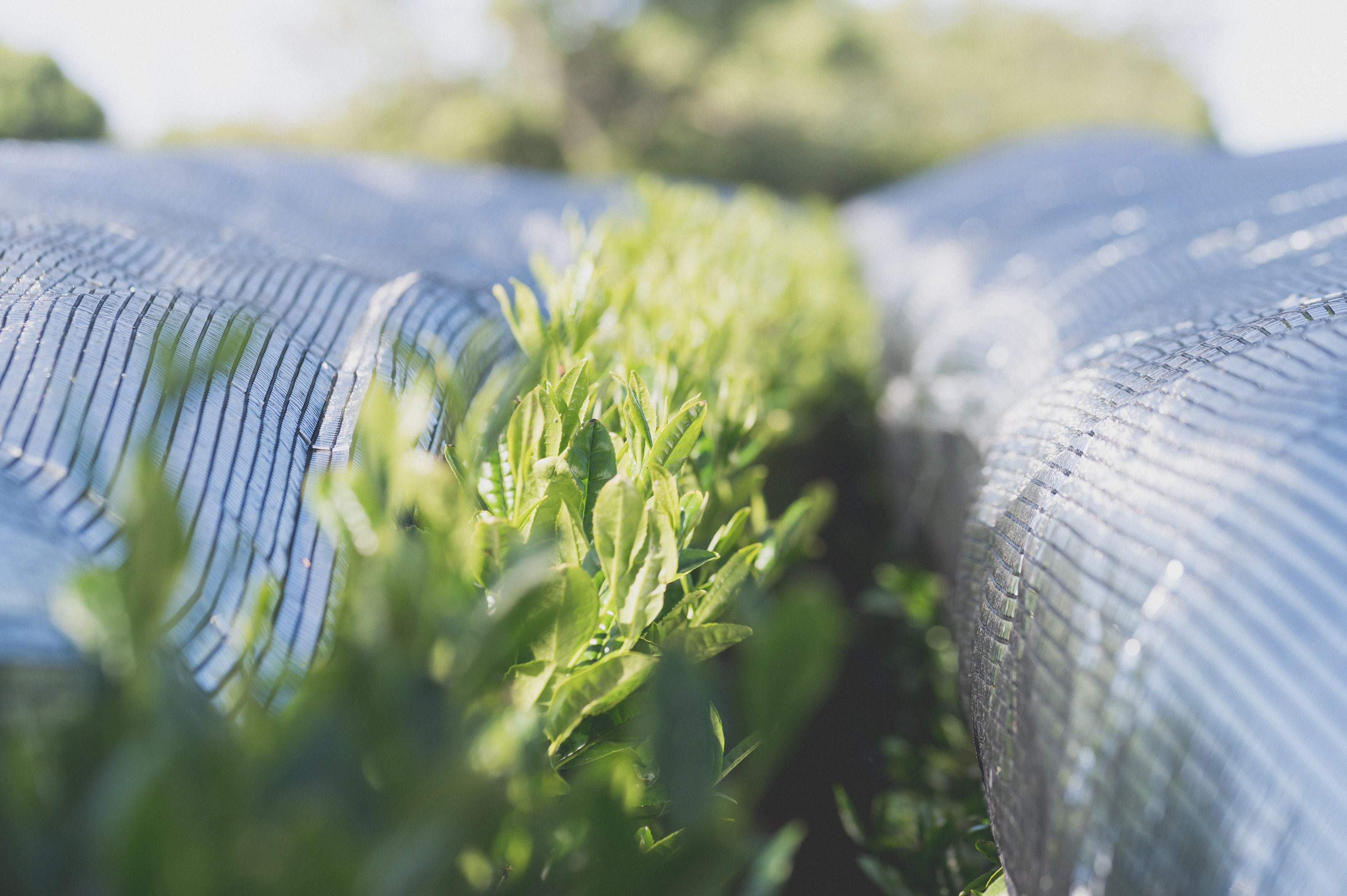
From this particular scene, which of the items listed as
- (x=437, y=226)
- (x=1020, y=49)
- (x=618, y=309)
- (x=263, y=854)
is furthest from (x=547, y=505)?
(x=1020, y=49)

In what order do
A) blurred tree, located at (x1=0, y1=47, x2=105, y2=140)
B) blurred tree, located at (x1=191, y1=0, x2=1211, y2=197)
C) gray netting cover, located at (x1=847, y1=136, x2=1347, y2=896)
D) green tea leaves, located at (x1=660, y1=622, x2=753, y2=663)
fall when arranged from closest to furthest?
gray netting cover, located at (x1=847, y1=136, x2=1347, y2=896)
green tea leaves, located at (x1=660, y1=622, x2=753, y2=663)
blurred tree, located at (x1=0, y1=47, x2=105, y2=140)
blurred tree, located at (x1=191, y1=0, x2=1211, y2=197)

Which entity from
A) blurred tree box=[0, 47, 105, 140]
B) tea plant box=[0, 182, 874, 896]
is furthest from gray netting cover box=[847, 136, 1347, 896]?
blurred tree box=[0, 47, 105, 140]

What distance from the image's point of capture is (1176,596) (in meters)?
0.89

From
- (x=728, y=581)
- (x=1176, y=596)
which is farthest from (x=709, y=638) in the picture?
(x=1176, y=596)

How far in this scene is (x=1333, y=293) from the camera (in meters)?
1.28

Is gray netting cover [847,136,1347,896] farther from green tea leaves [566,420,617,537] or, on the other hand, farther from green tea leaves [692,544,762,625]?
green tea leaves [566,420,617,537]

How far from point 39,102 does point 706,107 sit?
1447cm

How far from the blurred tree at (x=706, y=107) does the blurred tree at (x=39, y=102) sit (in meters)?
4.62

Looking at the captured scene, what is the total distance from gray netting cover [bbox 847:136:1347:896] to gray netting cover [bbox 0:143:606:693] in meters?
0.92

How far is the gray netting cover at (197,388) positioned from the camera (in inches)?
34.3

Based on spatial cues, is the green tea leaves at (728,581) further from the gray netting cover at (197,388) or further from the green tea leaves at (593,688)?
the gray netting cover at (197,388)

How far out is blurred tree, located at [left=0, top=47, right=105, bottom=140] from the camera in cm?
1020

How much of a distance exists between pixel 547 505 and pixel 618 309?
2.66ft

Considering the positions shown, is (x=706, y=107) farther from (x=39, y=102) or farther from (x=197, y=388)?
(x=197, y=388)
